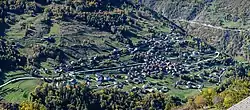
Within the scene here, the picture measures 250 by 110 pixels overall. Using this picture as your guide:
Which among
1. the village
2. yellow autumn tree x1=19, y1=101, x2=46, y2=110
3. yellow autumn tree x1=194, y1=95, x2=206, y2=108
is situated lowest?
the village

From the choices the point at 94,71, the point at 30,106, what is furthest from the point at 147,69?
the point at 30,106

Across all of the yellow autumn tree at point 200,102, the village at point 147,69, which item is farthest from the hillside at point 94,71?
the yellow autumn tree at point 200,102

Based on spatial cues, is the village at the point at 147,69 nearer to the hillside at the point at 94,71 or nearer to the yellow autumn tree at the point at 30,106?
the hillside at the point at 94,71

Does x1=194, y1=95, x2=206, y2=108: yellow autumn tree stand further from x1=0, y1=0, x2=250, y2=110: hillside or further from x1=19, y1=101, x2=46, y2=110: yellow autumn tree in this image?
x1=19, y1=101, x2=46, y2=110: yellow autumn tree

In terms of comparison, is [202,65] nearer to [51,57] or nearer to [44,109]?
[51,57]

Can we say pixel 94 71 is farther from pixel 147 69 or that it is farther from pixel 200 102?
pixel 200 102

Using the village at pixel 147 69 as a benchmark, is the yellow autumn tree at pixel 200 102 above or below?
above

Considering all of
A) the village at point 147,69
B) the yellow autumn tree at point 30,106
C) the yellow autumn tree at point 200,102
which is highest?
Answer: the yellow autumn tree at point 200,102

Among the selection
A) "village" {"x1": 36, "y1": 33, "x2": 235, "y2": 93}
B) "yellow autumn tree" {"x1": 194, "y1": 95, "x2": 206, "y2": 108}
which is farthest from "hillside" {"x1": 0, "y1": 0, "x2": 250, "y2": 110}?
"yellow autumn tree" {"x1": 194, "y1": 95, "x2": 206, "y2": 108}

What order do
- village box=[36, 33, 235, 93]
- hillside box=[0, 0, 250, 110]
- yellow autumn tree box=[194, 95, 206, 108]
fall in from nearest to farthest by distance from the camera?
1. yellow autumn tree box=[194, 95, 206, 108]
2. hillside box=[0, 0, 250, 110]
3. village box=[36, 33, 235, 93]

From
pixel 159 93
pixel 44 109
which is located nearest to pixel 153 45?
pixel 159 93

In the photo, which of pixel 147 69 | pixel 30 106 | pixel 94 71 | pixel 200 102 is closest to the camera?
pixel 200 102
